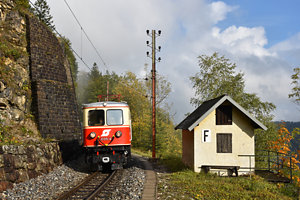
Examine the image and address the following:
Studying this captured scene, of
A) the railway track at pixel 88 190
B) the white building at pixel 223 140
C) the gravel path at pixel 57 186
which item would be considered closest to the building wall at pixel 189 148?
the white building at pixel 223 140

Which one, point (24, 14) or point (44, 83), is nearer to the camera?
point (44, 83)

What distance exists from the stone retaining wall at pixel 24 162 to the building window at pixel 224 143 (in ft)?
28.6

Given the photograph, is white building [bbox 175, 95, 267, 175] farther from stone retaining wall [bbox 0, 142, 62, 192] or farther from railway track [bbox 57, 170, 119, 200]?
stone retaining wall [bbox 0, 142, 62, 192]

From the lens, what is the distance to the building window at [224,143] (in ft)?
45.2

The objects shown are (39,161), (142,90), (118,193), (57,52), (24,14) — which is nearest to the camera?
(118,193)

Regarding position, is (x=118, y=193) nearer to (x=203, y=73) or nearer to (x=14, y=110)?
(x=14, y=110)

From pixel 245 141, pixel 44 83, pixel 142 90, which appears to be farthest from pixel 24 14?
pixel 142 90

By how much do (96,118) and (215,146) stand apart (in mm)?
6240

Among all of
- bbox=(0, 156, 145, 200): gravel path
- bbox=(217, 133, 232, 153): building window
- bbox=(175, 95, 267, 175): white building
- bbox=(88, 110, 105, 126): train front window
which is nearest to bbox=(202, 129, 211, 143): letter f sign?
bbox=(175, 95, 267, 175): white building

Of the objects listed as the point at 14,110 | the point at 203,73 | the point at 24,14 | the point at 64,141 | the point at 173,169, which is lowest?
the point at 173,169

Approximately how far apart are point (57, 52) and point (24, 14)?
12.1 ft

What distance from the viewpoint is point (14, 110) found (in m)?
Answer: 16.0

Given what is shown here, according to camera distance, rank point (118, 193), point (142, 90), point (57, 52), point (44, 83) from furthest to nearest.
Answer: point (142, 90), point (57, 52), point (44, 83), point (118, 193)

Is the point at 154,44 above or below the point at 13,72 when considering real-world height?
above
